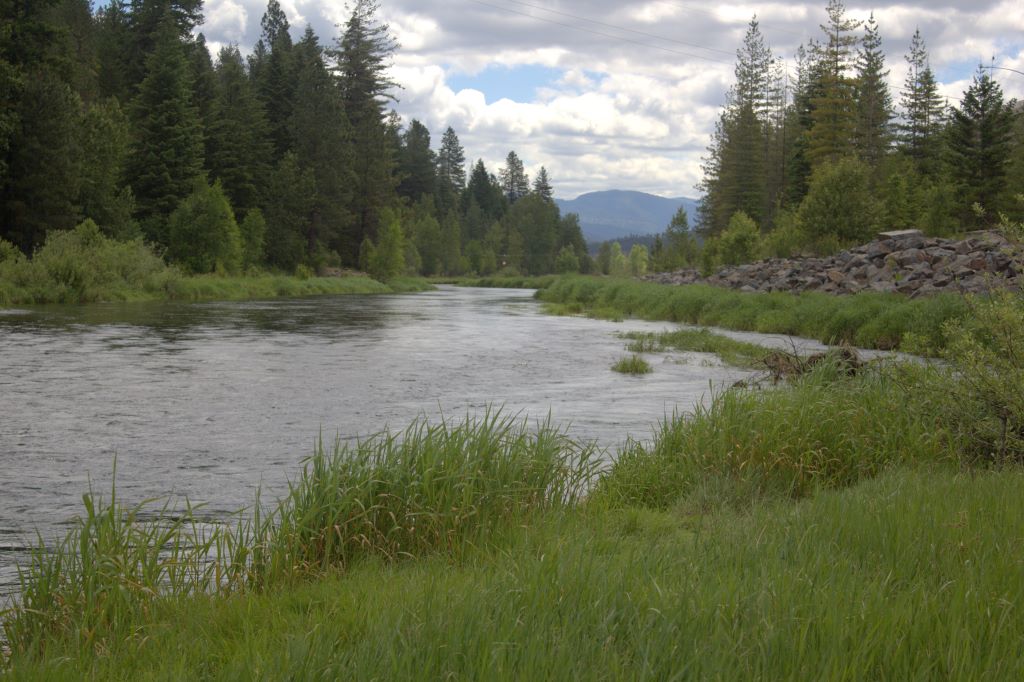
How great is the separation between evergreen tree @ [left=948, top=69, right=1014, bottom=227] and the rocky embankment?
18.2 metres

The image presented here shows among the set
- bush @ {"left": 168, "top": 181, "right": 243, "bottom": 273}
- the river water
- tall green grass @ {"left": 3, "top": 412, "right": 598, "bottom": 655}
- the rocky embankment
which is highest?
bush @ {"left": 168, "top": 181, "right": 243, "bottom": 273}

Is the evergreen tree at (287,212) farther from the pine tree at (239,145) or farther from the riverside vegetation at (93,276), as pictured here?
the riverside vegetation at (93,276)

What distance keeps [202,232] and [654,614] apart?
53.6 metres

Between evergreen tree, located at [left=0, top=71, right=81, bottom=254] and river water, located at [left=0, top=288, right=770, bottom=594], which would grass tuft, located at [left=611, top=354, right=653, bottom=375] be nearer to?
river water, located at [left=0, top=288, right=770, bottom=594]

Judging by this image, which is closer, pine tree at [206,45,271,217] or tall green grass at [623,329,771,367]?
tall green grass at [623,329,771,367]

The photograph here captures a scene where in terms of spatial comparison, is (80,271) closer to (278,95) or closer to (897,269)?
(897,269)

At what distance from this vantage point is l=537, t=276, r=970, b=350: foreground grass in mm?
19203

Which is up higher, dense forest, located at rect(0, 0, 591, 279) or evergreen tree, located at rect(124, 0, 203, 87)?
evergreen tree, located at rect(124, 0, 203, 87)

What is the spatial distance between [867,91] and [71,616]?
72621 mm

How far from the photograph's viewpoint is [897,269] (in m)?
27.0

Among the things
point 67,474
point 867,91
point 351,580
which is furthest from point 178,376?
point 867,91

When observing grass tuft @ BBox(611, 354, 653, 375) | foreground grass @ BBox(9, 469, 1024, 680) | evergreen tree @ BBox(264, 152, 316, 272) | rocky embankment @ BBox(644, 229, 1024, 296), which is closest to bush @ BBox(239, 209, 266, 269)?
evergreen tree @ BBox(264, 152, 316, 272)

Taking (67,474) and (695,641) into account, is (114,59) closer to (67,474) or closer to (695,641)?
(67,474)

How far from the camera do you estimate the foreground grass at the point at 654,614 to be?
318 cm
